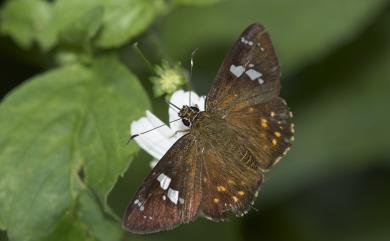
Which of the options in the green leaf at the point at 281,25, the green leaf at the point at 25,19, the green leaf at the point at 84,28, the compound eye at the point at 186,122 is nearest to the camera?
the compound eye at the point at 186,122

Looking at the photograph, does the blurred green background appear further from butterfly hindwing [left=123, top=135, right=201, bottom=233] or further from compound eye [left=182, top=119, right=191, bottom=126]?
butterfly hindwing [left=123, top=135, right=201, bottom=233]

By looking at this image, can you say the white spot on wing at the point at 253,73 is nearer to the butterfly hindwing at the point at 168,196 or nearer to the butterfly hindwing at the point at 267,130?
the butterfly hindwing at the point at 267,130

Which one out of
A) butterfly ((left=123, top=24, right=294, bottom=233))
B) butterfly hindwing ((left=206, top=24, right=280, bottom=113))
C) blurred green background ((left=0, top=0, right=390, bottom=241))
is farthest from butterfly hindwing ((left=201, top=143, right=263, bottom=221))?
blurred green background ((left=0, top=0, right=390, bottom=241))

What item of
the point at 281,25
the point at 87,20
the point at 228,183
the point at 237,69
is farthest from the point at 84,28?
the point at 281,25

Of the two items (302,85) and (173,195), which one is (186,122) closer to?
(173,195)

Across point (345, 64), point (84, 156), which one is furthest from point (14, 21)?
point (345, 64)

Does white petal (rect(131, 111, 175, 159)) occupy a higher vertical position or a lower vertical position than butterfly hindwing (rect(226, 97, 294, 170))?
lower

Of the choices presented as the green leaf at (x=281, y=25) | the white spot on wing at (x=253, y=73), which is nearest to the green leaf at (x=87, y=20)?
the white spot on wing at (x=253, y=73)
